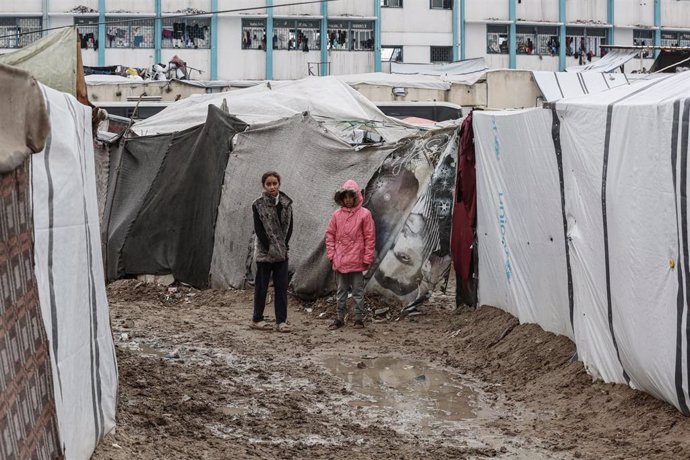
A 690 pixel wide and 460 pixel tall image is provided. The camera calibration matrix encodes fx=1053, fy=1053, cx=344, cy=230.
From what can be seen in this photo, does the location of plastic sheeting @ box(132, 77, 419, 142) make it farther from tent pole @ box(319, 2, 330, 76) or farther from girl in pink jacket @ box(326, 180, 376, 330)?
tent pole @ box(319, 2, 330, 76)

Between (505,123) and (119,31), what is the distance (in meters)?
41.6

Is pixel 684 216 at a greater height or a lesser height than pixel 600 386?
greater

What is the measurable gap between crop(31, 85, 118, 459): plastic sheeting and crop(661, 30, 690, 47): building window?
5334cm

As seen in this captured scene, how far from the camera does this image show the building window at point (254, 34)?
49.4 m

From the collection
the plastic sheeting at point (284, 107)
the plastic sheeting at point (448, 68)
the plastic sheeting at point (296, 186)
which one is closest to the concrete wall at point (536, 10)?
the plastic sheeting at point (448, 68)

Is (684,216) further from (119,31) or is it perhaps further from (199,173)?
(119,31)

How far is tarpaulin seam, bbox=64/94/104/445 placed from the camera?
17.7 ft

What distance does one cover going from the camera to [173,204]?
1434 centimetres

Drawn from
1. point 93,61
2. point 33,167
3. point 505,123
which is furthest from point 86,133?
A: point 93,61

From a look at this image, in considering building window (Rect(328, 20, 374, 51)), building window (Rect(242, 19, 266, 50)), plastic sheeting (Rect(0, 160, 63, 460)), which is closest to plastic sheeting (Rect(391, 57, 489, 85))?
building window (Rect(328, 20, 374, 51))

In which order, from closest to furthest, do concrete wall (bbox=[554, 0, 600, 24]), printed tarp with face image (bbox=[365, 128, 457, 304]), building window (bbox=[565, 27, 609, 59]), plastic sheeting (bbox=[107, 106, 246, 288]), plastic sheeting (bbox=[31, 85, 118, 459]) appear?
plastic sheeting (bbox=[31, 85, 118, 459]), printed tarp with face image (bbox=[365, 128, 457, 304]), plastic sheeting (bbox=[107, 106, 246, 288]), concrete wall (bbox=[554, 0, 600, 24]), building window (bbox=[565, 27, 609, 59])

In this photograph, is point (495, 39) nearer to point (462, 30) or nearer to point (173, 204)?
point (462, 30)

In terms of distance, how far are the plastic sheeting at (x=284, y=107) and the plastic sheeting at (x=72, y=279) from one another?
422 inches

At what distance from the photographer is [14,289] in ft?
13.1
